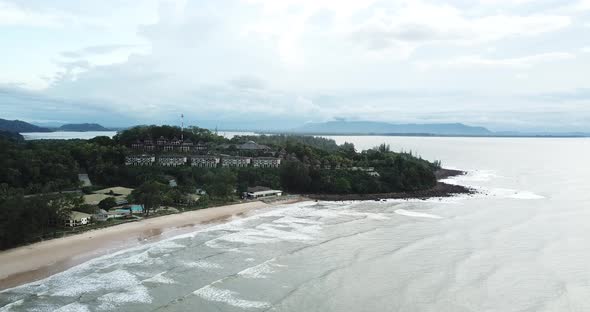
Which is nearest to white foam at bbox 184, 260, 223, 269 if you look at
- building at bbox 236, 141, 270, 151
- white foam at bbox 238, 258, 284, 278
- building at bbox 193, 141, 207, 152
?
white foam at bbox 238, 258, 284, 278

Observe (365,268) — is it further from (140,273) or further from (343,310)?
(140,273)

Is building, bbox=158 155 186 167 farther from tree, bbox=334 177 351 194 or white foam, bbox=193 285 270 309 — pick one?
white foam, bbox=193 285 270 309

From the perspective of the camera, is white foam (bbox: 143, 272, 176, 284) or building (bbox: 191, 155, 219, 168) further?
building (bbox: 191, 155, 219, 168)

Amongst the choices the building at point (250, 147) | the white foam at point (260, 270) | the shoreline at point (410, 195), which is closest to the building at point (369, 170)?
the shoreline at point (410, 195)

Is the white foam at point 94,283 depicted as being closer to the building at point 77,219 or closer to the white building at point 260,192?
the building at point 77,219

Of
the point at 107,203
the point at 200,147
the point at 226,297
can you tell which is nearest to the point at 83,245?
the point at 107,203

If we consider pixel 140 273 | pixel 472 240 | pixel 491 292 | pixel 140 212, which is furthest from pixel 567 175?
pixel 140 273

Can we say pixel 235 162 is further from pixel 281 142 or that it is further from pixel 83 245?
pixel 83 245
